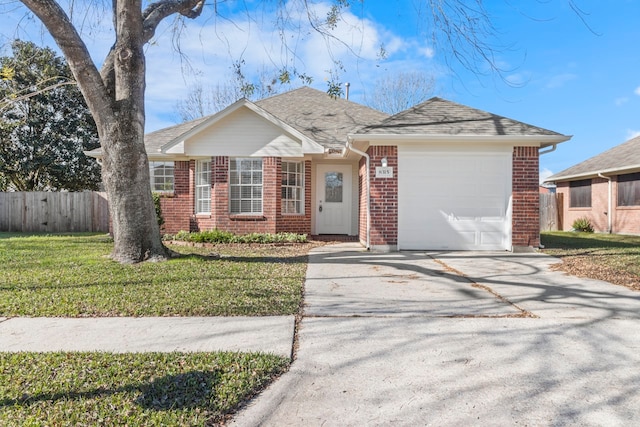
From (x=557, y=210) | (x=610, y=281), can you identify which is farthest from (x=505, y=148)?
(x=557, y=210)

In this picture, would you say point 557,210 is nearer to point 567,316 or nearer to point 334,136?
point 334,136

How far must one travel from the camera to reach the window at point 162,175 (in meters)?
13.4

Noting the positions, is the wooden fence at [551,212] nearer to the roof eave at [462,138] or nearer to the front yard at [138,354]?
the roof eave at [462,138]

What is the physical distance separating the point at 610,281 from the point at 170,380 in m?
6.46

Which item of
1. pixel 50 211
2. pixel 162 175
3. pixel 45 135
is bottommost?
pixel 50 211

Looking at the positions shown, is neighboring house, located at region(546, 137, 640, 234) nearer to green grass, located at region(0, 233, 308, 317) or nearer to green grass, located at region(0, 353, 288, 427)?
green grass, located at region(0, 233, 308, 317)

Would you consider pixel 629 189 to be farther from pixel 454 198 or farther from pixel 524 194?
pixel 454 198

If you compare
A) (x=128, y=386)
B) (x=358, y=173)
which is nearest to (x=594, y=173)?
(x=358, y=173)

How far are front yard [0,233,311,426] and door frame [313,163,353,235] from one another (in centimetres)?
397

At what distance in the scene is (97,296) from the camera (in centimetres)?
504

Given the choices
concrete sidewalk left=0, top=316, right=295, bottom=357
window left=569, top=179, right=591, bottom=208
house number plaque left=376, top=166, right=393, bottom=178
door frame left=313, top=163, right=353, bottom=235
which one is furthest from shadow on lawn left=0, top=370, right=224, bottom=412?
window left=569, top=179, right=591, bottom=208

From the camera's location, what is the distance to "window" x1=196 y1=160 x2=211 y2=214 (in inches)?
487

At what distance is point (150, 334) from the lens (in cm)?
371

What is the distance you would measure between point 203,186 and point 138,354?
9733 mm
